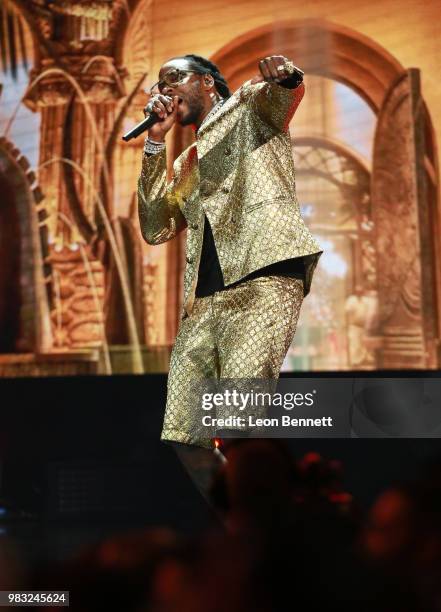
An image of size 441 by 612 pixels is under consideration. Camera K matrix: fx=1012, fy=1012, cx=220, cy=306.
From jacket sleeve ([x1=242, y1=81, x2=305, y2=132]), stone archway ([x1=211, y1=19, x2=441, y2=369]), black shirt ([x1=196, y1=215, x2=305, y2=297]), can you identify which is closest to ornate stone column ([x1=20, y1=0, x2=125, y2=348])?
stone archway ([x1=211, y1=19, x2=441, y2=369])

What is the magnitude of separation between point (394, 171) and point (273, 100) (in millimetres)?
2928

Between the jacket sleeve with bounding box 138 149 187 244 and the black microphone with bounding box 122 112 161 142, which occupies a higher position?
the black microphone with bounding box 122 112 161 142

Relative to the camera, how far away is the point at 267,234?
9.41 feet

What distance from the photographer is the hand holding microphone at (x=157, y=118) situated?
3.02 m

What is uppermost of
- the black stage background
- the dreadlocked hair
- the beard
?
the dreadlocked hair

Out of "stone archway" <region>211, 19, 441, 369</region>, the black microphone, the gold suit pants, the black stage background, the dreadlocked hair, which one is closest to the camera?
the gold suit pants

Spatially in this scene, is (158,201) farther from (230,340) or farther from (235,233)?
(230,340)

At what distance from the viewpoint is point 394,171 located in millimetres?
5652

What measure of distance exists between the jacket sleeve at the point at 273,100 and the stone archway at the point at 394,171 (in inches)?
108

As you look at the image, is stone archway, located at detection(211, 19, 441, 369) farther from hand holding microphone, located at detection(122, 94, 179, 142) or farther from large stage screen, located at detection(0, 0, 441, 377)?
hand holding microphone, located at detection(122, 94, 179, 142)

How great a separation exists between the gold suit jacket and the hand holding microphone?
0.30 feet

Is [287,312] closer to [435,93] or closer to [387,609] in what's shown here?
[387,609]

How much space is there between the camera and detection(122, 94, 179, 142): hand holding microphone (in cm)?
302

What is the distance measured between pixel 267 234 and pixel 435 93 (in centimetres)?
311
